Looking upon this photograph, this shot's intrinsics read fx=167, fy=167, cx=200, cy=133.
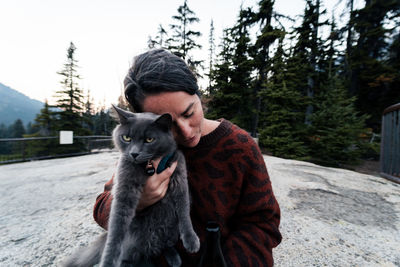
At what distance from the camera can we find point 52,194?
3.13 meters

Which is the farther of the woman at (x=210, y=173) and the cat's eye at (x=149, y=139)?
the cat's eye at (x=149, y=139)

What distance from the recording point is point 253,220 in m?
1.08

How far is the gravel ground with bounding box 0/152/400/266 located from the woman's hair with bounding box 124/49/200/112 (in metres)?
1.82

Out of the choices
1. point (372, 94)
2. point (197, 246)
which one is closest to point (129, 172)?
point (197, 246)

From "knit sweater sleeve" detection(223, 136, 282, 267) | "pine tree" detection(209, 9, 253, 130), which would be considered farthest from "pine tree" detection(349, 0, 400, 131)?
"knit sweater sleeve" detection(223, 136, 282, 267)

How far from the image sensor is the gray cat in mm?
1033

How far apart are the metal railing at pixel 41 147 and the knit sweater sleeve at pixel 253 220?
1.80 meters

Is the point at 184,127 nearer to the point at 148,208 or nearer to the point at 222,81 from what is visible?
the point at 148,208

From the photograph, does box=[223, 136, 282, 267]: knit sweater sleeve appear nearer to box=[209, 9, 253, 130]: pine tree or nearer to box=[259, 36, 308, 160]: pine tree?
box=[259, 36, 308, 160]: pine tree

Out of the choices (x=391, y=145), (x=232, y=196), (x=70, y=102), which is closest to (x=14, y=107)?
(x=70, y=102)

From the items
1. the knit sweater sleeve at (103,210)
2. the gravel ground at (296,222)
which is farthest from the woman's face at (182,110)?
the gravel ground at (296,222)

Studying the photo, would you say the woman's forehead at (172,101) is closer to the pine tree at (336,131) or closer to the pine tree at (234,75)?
the pine tree at (336,131)

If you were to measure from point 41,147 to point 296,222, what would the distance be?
17.1 m

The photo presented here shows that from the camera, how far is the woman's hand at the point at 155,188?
100 centimetres
